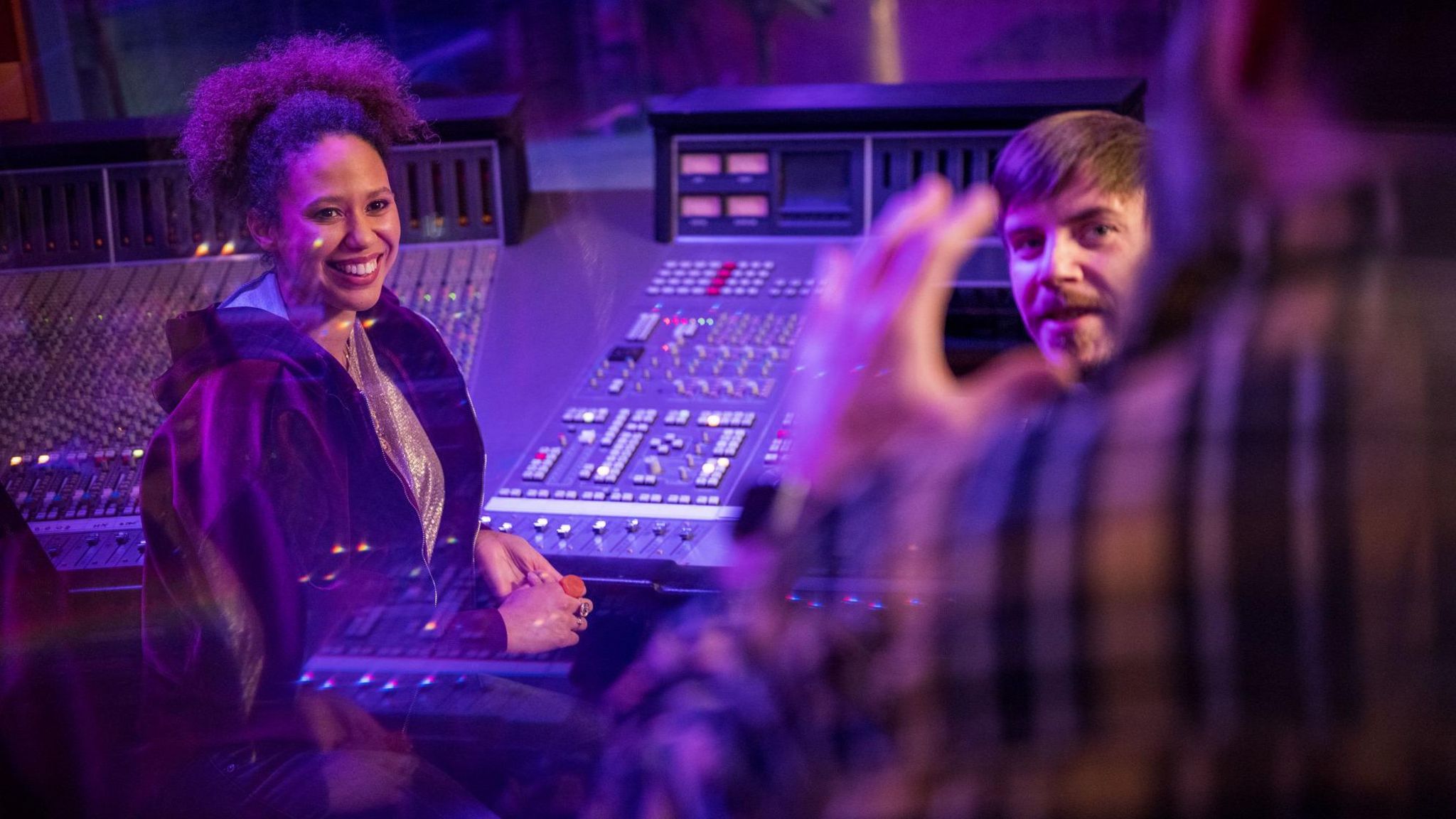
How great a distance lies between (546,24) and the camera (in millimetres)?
2273

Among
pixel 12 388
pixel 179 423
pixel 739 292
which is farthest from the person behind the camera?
pixel 739 292

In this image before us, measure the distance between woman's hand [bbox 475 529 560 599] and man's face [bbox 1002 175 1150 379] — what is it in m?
0.60

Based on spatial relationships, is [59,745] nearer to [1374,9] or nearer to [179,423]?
[179,423]

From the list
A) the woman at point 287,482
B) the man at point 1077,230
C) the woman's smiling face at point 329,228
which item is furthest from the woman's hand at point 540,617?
the man at point 1077,230

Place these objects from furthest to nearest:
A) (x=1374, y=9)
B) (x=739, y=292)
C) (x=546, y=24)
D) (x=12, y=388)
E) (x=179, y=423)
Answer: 1. (x=546, y=24)
2. (x=739, y=292)
3. (x=12, y=388)
4. (x=179, y=423)
5. (x=1374, y=9)

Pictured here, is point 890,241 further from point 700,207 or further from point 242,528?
point 700,207

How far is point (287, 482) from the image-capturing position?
128 centimetres

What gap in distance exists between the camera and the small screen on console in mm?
1822

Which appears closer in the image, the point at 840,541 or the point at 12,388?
the point at 840,541

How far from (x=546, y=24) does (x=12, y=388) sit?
1.14 meters

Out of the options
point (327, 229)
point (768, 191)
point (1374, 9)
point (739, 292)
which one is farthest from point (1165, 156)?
point (768, 191)

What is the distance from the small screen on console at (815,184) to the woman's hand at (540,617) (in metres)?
0.73

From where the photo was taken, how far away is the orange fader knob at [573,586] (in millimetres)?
1376

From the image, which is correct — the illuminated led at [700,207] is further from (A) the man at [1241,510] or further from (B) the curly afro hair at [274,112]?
(A) the man at [1241,510]
